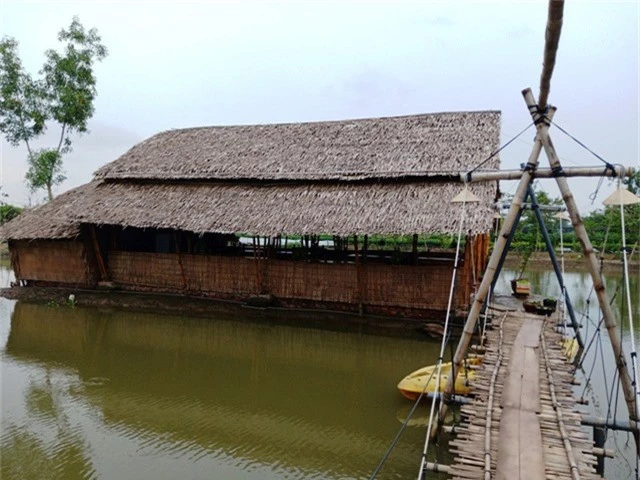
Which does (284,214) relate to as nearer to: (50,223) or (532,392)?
(50,223)

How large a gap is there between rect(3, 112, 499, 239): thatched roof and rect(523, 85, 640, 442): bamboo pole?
3783mm

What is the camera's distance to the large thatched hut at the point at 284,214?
381 inches

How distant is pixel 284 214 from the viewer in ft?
33.7

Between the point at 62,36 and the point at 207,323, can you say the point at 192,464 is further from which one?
the point at 62,36

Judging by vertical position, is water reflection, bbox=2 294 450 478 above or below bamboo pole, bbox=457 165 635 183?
below

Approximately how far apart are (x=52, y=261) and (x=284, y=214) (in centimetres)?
673

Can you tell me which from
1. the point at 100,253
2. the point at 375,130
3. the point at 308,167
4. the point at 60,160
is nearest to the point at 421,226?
the point at 308,167

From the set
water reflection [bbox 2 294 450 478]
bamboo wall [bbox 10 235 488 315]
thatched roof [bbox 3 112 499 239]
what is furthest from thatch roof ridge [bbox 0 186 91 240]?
water reflection [bbox 2 294 450 478]

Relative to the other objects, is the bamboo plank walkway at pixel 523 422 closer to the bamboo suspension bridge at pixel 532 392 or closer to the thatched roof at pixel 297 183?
the bamboo suspension bridge at pixel 532 392

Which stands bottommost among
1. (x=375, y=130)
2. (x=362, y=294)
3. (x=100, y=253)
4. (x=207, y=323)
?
(x=207, y=323)

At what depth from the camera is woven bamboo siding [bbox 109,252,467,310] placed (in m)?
9.64

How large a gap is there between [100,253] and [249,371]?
670 centimetres

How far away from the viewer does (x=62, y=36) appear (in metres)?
18.7

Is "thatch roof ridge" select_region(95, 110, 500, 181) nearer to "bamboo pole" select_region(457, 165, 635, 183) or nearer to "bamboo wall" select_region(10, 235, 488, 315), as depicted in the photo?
"bamboo wall" select_region(10, 235, 488, 315)
